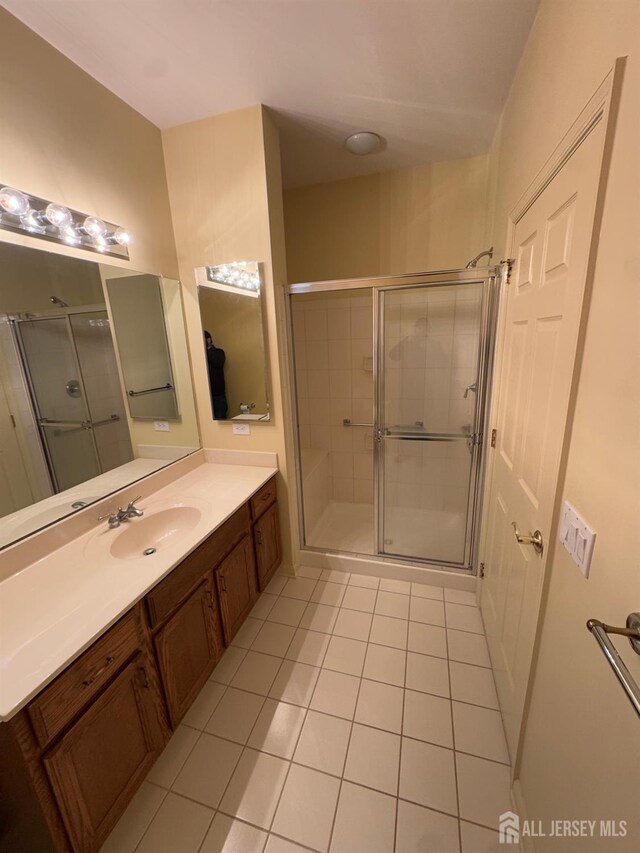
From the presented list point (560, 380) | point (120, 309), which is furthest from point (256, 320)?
point (560, 380)

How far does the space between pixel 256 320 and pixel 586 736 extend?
75.7 inches

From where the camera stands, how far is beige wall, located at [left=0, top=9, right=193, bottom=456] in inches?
45.5

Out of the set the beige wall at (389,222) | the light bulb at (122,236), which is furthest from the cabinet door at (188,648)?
the beige wall at (389,222)

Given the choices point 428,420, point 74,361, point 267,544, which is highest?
point 74,361

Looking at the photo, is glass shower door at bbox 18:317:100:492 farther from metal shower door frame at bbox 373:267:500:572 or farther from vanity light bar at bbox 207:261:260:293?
metal shower door frame at bbox 373:267:500:572

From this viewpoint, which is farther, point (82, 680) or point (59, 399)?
point (59, 399)

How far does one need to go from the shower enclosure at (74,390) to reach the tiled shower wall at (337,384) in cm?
134

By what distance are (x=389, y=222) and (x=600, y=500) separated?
228 centimetres

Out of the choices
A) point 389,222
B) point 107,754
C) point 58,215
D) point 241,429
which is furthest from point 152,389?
point 389,222

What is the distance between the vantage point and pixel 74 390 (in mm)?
1356

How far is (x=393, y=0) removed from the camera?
112cm

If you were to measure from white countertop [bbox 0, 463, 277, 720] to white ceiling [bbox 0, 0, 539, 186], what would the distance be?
1852 mm

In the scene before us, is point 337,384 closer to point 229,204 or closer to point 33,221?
point 229,204
